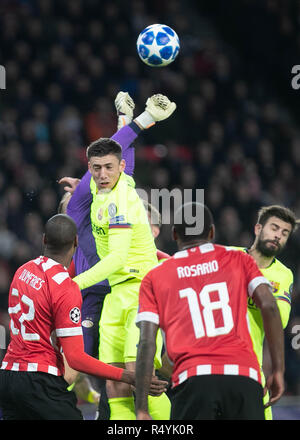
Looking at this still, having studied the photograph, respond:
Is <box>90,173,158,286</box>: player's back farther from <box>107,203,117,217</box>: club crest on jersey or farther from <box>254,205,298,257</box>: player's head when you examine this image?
<box>254,205,298,257</box>: player's head

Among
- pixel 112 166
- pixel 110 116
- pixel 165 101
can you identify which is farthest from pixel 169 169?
pixel 112 166

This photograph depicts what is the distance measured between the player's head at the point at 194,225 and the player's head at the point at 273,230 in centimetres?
136

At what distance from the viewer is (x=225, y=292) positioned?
409 centimetres

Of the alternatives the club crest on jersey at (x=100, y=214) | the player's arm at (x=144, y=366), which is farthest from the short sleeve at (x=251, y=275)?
the club crest on jersey at (x=100, y=214)

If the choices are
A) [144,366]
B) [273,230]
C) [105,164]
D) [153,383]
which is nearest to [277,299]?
[273,230]

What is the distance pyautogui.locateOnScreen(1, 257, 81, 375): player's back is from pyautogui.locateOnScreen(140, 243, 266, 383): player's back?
63 centimetres

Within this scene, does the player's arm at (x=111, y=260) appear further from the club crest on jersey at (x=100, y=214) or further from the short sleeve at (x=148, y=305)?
the short sleeve at (x=148, y=305)

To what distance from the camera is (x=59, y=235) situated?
4.67 meters

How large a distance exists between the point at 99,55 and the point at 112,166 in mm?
7626

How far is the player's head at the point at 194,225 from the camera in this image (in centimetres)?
428

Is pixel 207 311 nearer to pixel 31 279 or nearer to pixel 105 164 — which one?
pixel 31 279

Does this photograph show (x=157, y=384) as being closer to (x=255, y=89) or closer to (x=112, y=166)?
(x=112, y=166)

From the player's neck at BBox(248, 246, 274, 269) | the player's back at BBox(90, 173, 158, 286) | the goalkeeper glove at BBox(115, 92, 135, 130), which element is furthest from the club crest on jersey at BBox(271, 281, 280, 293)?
the goalkeeper glove at BBox(115, 92, 135, 130)

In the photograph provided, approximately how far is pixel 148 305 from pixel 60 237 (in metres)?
0.79
